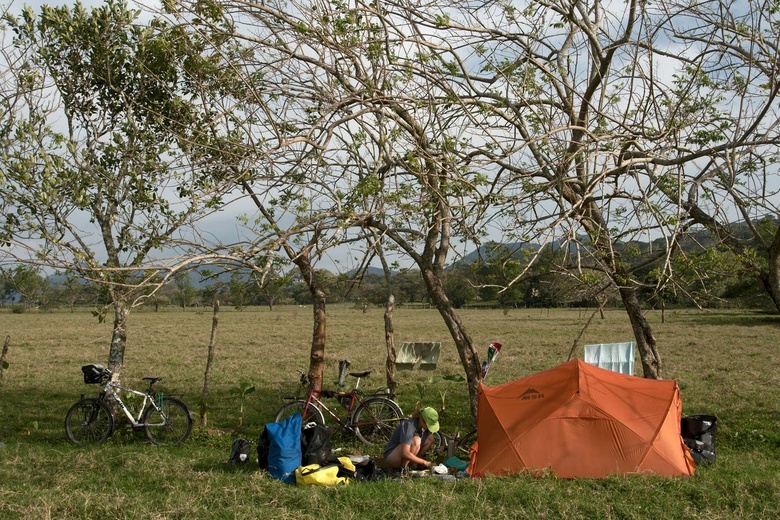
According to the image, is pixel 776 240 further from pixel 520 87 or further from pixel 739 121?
pixel 520 87

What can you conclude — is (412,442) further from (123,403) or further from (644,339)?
(123,403)

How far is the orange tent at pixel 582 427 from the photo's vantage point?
6.93 m

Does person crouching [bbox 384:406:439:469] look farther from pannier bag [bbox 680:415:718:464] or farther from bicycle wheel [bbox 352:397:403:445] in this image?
pannier bag [bbox 680:415:718:464]

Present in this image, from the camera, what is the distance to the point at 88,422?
9094 millimetres

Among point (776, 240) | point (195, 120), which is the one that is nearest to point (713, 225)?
point (776, 240)

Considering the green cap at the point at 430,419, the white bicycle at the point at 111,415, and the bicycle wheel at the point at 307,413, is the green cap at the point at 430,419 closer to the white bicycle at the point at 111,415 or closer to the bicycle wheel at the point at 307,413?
the bicycle wheel at the point at 307,413

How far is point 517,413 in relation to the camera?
7.54m

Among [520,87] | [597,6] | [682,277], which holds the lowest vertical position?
[682,277]

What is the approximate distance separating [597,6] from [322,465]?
608cm

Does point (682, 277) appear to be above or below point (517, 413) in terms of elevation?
above

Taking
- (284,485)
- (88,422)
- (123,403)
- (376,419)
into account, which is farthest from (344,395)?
(88,422)

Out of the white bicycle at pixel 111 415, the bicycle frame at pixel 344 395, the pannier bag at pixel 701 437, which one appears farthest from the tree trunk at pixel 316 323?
the pannier bag at pixel 701 437

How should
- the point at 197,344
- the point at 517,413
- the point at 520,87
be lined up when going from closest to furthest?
the point at 517,413
the point at 520,87
the point at 197,344

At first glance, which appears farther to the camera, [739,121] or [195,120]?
[195,120]
